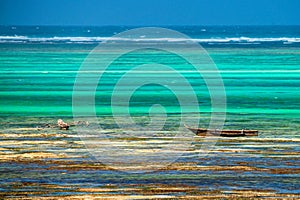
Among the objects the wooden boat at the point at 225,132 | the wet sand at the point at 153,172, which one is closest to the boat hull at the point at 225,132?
the wooden boat at the point at 225,132

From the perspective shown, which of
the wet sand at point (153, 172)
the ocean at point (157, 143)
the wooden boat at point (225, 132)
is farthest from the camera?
the wooden boat at point (225, 132)

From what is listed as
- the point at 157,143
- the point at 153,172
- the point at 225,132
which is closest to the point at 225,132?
the point at 225,132

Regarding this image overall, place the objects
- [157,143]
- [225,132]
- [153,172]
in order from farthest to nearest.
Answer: [225,132], [157,143], [153,172]

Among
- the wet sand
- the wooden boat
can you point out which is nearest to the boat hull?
the wooden boat

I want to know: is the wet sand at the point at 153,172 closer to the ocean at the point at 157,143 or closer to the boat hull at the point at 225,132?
the ocean at the point at 157,143

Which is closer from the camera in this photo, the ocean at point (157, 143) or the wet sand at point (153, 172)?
the wet sand at point (153, 172)

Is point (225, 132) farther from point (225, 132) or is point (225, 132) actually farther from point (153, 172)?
point (153, 172)

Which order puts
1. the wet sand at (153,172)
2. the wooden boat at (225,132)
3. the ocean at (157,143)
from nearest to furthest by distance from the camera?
the wet sand at (153,172) → the ocean at (157,143) → the wooden boat at (225,132)

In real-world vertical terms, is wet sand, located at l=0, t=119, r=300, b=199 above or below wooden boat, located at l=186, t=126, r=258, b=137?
below

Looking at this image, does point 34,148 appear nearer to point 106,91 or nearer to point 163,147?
point 163,147

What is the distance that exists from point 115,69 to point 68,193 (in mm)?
40534

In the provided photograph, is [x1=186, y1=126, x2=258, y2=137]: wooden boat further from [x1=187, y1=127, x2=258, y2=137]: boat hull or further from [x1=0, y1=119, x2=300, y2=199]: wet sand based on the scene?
[x1=0, y1=119, x2=300, y2=199]: wet sand

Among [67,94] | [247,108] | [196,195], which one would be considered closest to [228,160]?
[196,195]

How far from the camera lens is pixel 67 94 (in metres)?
39.9
